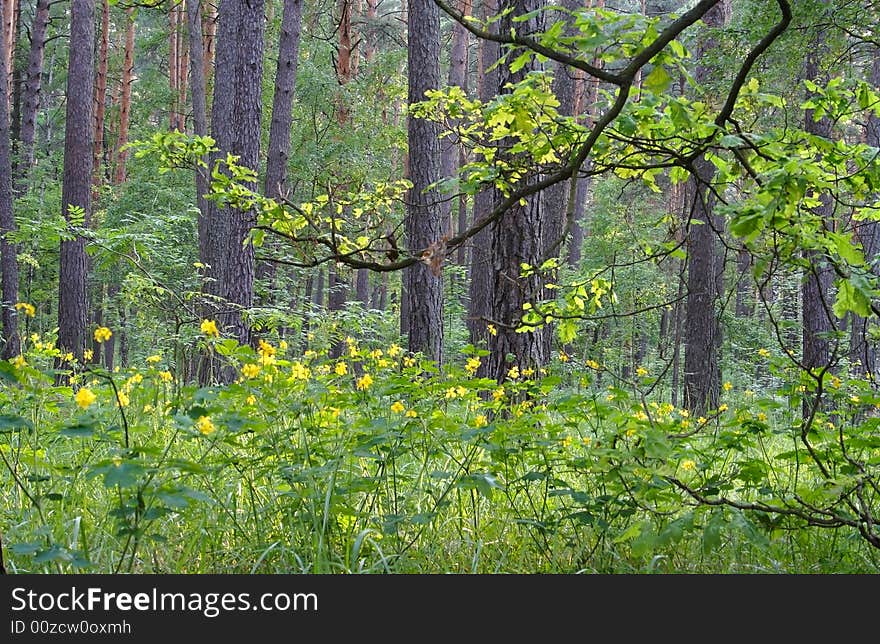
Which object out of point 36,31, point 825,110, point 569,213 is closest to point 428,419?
point 569,213

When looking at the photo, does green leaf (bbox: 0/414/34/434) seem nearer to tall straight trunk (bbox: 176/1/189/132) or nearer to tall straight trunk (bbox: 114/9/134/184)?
tall straight trunk (bbox: 114/9/134/184)

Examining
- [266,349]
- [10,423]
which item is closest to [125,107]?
[266,349]

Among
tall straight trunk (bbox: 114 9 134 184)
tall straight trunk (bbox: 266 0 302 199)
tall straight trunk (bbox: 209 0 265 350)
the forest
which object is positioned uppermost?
tall straight trunk (bbox: 114 9 134 184)

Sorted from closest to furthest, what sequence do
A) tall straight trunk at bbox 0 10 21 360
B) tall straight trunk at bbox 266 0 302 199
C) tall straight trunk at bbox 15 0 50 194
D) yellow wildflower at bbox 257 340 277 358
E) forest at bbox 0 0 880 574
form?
forest at bbox 0 0 880 574 → yellow wildflower at bbox 257 340 277 358 → tall straight trunk at bbox 266 0 302 199 → tall straight trunk at bbox 0 10 21 360 → tall straight trunk at bbox 15 0 50 194

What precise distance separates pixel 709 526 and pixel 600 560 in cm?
80

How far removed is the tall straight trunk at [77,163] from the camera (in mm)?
11945

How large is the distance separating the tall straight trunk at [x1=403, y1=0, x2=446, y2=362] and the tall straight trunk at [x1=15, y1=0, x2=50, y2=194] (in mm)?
10691

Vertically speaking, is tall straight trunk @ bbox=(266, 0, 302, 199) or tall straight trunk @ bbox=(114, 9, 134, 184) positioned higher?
tall straight trunk @ bbox=(114, 9, 134, 184)

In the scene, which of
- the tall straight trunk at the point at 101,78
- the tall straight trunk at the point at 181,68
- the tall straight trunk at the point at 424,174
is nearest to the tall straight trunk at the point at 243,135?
the tall straight trunk at the point at 424,174

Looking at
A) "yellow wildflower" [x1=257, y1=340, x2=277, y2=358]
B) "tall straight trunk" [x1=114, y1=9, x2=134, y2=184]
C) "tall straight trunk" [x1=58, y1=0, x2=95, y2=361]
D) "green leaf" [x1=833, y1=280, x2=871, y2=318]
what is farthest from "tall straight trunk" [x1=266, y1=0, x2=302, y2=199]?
"tall straight trunk" [x1=114, y1=9, x2=134, y2=184]

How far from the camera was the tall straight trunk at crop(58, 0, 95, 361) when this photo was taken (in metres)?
11.9

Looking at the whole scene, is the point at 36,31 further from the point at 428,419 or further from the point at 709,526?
the point at 709,526

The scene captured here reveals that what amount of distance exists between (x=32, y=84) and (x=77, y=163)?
17.2ft

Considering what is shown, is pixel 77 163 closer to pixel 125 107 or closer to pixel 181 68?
pixel 125 107
